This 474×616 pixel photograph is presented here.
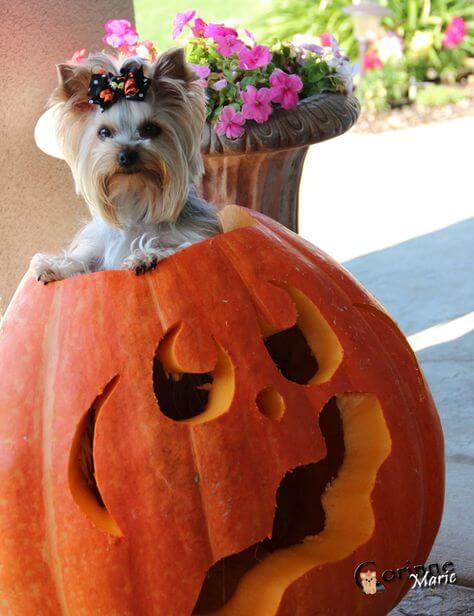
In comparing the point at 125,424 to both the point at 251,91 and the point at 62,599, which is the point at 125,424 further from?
the point at 251,91

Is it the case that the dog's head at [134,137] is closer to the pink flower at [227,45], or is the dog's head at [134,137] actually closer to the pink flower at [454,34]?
the pink flower at [227,45]

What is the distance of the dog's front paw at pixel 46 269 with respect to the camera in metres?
2.14

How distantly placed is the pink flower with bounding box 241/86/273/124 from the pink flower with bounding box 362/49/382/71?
712cm

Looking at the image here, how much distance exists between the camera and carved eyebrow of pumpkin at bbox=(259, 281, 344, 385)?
2.04 meters

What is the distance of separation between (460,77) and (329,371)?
9.40 metres

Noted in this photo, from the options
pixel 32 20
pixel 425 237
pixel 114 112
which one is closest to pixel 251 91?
pixel 114 112

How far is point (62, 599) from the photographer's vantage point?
190 cm

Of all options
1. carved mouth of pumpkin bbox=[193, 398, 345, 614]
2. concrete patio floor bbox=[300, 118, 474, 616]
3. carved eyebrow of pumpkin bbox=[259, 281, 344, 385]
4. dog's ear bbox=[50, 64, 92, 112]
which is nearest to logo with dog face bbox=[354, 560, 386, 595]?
carved mouth of pumpkin bbox=[193, 398, 345, 614]

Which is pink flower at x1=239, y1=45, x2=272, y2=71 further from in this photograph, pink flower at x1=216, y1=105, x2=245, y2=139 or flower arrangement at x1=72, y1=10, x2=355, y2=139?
pink flower at x1=216, y1=105, x2=245, y2=139

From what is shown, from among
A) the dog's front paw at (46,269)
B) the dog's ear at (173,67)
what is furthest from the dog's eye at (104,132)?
the dog's front paw at (46,269)

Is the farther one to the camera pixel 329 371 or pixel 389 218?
pixel 389 218

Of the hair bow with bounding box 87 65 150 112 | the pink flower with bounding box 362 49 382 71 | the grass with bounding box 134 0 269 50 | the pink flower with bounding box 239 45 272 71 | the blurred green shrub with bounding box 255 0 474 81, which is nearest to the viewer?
the hair bow with bounding box 87 65 150 112

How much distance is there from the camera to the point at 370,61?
10.2 m

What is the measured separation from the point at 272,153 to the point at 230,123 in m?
0.20
